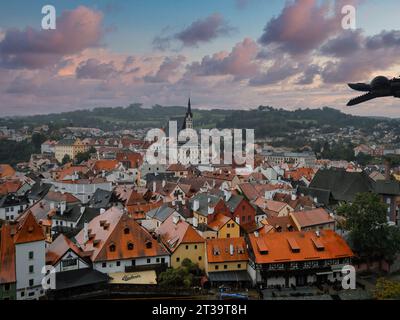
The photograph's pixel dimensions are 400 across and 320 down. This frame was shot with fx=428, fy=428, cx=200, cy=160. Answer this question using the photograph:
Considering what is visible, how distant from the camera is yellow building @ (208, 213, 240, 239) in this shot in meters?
18.8

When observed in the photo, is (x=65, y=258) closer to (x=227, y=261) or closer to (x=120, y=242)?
(x=120, y=242)

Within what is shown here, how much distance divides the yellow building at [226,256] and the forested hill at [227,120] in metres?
81.5

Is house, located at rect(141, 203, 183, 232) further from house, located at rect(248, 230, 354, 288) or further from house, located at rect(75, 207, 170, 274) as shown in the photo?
house, located at rect(248, 230, 354, 288)

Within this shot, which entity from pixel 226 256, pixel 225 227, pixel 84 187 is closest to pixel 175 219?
pixel 225 227

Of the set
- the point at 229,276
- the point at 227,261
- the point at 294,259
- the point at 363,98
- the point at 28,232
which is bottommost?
the point at 229,276

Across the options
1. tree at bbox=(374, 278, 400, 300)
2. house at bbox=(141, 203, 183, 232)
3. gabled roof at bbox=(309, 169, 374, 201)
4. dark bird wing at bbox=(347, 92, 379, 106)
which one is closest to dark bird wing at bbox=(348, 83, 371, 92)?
dark bird wing at bbox=(347, 92, 379, 106)

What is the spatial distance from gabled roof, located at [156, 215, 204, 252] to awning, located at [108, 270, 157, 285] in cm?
145

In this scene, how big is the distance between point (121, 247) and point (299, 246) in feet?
21.8

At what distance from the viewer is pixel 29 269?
43.7 feet

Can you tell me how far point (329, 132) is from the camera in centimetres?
11806

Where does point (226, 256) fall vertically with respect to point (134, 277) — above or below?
above

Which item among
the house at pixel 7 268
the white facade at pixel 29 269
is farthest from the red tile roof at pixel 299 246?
the house at pixel 7 268
